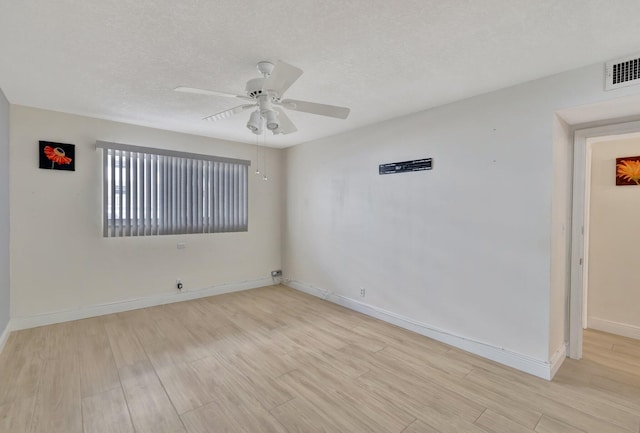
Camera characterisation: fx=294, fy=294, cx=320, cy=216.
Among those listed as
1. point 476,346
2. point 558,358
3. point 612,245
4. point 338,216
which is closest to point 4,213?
point 338,216

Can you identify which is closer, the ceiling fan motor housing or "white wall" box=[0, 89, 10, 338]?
the ceiling fan motor housing

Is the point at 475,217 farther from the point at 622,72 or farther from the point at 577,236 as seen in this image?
the point at 622,72

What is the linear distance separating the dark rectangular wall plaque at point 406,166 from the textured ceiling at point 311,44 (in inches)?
26.2

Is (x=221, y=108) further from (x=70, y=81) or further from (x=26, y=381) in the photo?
(x=26, y=381)

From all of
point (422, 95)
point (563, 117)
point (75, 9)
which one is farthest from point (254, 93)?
point (563, 117)

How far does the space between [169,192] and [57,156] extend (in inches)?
51.1

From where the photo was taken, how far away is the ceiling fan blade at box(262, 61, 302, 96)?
6.02ft

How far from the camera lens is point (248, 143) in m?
5.22

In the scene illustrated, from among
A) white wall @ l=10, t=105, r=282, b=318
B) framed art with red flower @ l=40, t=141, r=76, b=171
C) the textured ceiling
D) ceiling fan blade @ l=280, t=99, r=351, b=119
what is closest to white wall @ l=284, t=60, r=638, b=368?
the textured ceiling

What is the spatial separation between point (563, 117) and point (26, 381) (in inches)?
200

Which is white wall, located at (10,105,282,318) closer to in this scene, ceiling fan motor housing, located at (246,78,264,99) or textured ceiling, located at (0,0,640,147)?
textured ceiling, located at (0,0,640,147)

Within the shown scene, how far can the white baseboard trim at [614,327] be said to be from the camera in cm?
329

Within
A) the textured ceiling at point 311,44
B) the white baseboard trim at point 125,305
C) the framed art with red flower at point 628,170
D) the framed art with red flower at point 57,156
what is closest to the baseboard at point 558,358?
the framed art with red flower at point 628,170

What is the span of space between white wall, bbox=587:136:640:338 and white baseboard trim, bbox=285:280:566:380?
1.22 m
